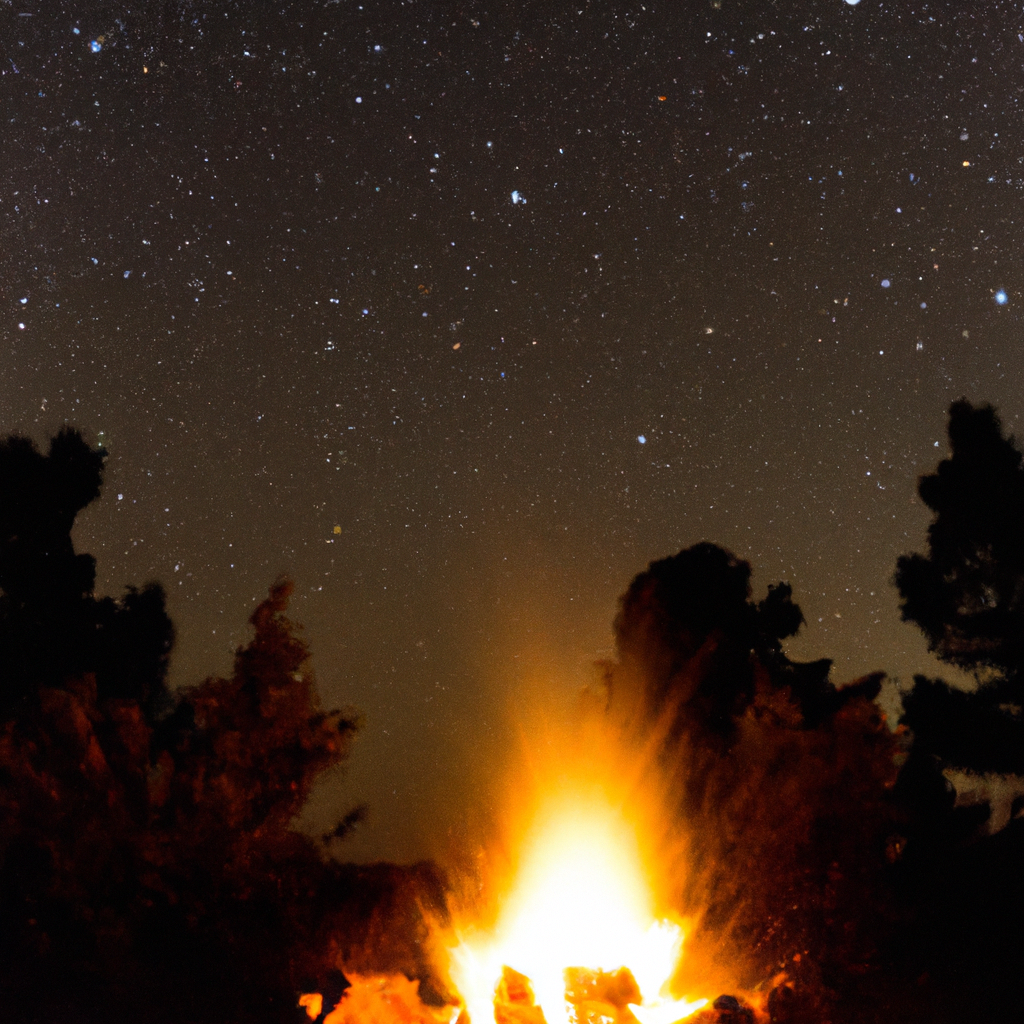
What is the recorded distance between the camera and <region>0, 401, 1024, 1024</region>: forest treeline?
827cm

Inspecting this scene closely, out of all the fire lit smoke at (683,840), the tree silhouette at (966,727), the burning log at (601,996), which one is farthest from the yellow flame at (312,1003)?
the tree silhouette at (966,727)

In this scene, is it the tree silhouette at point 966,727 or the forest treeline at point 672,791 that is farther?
the forest treeline at point 672,791

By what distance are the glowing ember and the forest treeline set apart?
1.09 feet

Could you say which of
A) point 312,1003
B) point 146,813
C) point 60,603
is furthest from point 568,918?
point 60,603

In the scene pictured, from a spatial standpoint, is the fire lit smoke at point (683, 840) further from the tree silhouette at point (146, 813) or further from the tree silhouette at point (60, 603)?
the tree silhouette at point (60, 603)

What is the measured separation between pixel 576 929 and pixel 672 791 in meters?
1.51

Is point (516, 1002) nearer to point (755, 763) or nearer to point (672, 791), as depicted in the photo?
point (672, 791)

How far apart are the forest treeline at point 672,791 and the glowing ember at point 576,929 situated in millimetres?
332

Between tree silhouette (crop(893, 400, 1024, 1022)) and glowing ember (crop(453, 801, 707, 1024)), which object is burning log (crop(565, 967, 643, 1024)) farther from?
tree silhouette (crop(893, 400, 1024, 1022))

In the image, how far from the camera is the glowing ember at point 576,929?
26.9ft

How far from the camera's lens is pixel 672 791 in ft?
29.9

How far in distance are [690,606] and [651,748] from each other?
4.77ft

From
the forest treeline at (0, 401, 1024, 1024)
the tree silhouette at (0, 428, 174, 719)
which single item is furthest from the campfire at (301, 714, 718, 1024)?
the tree silhouette at (0, 428, 174, 719)

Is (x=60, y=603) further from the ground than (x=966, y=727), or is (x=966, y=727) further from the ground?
(x=60, y=603)
